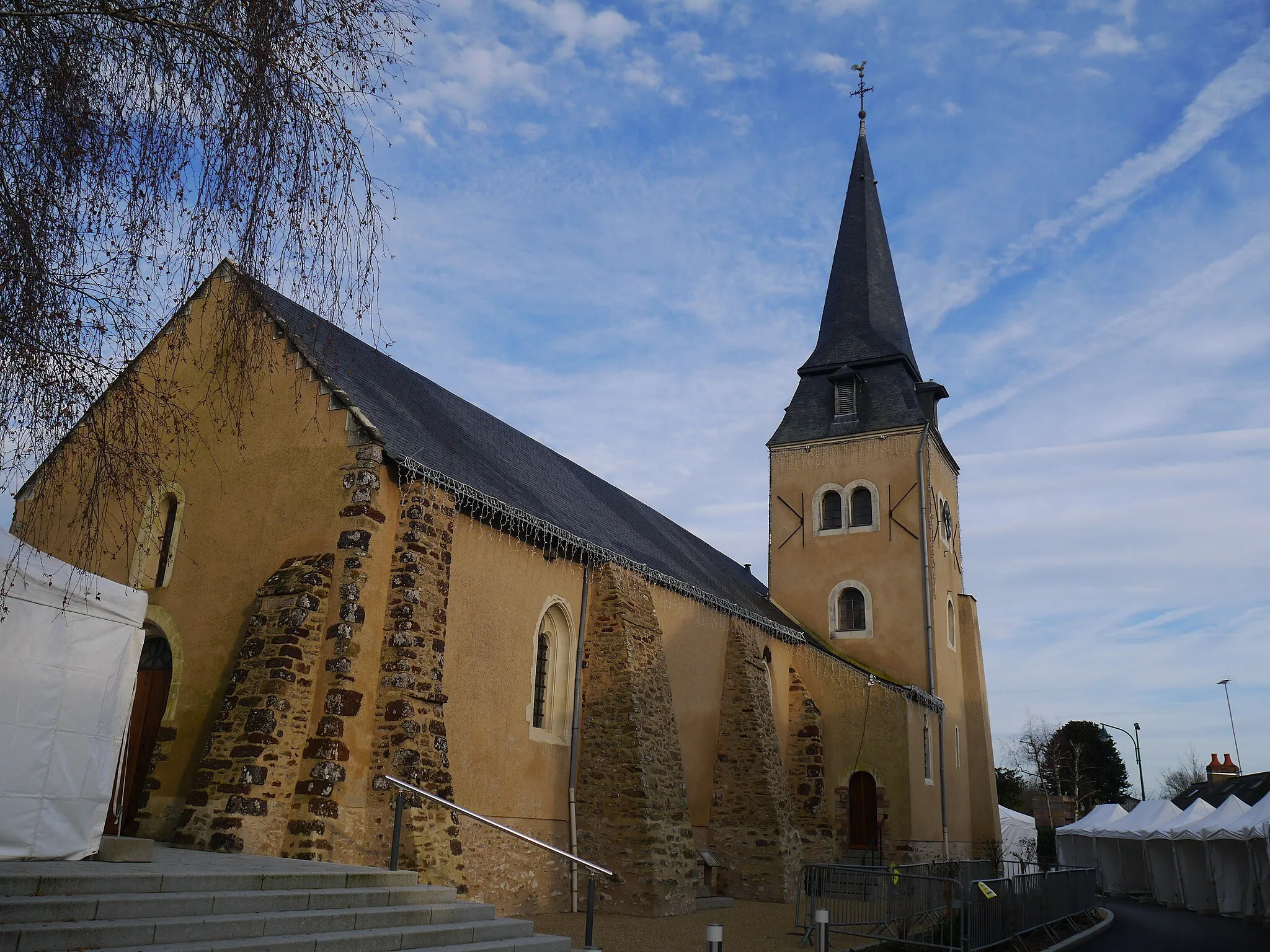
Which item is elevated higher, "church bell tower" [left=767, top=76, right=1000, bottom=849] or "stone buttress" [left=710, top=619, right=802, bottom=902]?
"church bell tower" [left=767, top=76, right=1000, bottom=849]

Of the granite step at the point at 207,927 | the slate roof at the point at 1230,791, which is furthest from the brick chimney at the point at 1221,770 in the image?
the granite step at the point at 207,927

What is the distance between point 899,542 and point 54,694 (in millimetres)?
20689

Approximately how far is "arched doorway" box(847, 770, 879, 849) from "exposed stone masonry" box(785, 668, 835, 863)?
2.34 feet

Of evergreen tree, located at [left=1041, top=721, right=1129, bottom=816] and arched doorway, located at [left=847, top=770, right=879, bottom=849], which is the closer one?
arched doorway, located at [left=847, top=770, right=879, bottom=849]

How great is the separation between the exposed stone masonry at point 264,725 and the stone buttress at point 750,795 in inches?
386

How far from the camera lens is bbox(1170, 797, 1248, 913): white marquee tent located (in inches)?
759

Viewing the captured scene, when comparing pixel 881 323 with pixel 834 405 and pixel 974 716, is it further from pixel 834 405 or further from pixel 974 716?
pixel 974 716

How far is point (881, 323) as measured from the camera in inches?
1093

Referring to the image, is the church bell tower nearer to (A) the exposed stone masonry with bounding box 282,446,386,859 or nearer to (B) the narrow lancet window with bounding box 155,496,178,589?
(A) the exposed stone masonry with bounding box 282,446,386,859

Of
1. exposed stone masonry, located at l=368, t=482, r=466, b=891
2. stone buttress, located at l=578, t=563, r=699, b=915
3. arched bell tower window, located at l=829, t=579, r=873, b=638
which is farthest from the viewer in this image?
arched bell tower window, located at l=829, t=579, r=873, b=638

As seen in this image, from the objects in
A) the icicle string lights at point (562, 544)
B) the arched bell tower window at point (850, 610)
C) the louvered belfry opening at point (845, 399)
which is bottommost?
the icicle string lights at point (562, 544)

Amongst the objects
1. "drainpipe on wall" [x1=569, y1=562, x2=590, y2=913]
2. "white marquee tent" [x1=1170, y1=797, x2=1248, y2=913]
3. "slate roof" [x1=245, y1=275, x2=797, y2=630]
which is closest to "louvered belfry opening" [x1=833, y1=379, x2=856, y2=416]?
"slate roof" [x1=245, y1=275, x2=797, y2=630]

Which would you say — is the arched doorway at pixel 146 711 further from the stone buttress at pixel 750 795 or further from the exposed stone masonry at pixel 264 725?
the stone buttress at pixel 750 795

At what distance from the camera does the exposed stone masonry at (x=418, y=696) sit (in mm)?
10305
